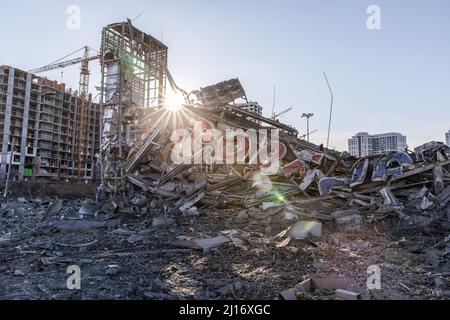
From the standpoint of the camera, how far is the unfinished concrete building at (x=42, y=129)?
220 ft

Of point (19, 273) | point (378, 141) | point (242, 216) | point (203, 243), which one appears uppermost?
point (378, 141)

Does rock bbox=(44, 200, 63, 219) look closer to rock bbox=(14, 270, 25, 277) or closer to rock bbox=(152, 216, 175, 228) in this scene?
rock bbox=(152, 216, 175, 228)

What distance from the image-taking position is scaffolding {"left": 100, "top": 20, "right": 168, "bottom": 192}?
1891 cm

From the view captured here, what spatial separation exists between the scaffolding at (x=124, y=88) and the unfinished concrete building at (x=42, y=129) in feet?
121

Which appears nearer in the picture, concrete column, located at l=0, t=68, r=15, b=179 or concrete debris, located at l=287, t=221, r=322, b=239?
concrete debris, located at l=287, t=221, r=322, b=239

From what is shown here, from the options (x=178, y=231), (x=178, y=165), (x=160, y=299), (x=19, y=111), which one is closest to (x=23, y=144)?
(x=19, y=111)

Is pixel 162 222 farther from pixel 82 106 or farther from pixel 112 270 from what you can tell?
pixel 82 106

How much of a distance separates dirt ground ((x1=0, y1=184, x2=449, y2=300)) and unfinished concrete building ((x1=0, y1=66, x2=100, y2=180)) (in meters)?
66.5

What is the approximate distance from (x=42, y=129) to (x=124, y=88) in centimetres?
5528

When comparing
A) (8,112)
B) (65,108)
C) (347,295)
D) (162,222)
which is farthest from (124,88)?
(65,108)

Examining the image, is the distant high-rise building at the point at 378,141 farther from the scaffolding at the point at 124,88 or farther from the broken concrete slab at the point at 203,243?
the broken concrete slab at the point at 203,243

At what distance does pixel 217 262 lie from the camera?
20.0 ft

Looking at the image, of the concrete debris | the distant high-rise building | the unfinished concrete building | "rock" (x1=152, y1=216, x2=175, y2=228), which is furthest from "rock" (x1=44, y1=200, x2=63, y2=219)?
the unfinished concrete building
